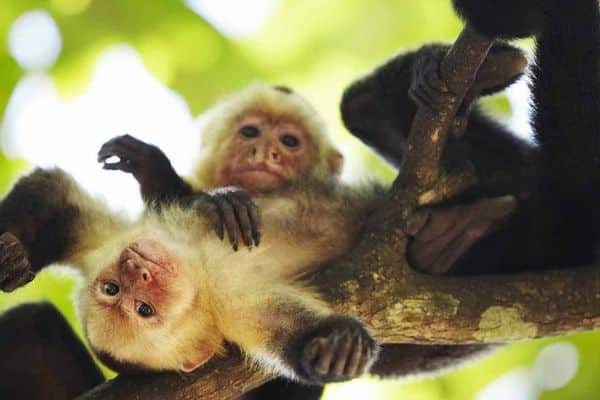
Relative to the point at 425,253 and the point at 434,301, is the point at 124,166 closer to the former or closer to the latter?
the point at 425,253

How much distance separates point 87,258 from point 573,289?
2.36m

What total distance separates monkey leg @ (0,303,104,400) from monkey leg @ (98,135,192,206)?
85 cm

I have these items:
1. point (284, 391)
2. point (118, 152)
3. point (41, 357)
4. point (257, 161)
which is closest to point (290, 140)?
point (257, 161)

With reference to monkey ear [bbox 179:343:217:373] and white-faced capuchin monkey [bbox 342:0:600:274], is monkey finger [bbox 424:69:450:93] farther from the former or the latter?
monkey ear [bbox 179:343:217:373]

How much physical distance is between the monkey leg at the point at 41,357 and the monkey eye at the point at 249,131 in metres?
2.01

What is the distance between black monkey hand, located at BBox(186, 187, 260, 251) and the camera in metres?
4.64

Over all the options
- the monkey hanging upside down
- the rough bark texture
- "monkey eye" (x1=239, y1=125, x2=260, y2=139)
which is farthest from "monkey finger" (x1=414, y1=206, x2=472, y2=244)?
"monkey eye" (x1=239, y1=125, x2=260, y2=139)

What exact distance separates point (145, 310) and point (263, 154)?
1703 mm

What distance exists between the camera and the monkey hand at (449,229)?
4.52 meters

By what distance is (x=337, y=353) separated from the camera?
3.79 meters

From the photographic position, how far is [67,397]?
15.8 feet

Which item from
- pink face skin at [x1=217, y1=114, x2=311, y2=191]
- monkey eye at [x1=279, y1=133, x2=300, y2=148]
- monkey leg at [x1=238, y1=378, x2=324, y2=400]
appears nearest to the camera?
monkey leg at [x1=238, y1=378, x2=324, y2=400]

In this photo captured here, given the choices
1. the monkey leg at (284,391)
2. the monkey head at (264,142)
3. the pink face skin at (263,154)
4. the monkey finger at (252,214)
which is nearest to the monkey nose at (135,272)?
the monkey finger at (252,214)

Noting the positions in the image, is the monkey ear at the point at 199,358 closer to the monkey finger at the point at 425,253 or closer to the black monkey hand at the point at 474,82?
the monkey finger at the point at 425,253
